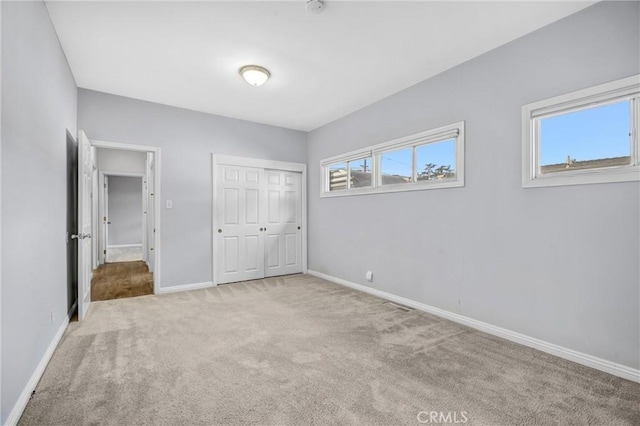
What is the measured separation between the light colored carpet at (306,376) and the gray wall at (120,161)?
4.25 meters

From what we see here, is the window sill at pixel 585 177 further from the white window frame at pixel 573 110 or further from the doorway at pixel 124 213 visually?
the doorway at pixel 124 213

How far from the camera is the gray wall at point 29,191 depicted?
1.63 metres

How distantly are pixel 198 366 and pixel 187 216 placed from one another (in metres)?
2.76

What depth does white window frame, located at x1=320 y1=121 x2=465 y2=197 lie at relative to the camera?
3.18 m

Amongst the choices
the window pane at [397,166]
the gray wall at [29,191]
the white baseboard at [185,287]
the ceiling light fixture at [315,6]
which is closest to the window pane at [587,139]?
the window pane at [397,166]

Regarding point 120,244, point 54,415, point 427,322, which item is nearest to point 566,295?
point 427,322

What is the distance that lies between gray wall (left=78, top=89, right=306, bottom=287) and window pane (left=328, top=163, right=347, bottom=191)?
1.51 metres

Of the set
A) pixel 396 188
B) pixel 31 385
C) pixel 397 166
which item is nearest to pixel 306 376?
pixel 31 385

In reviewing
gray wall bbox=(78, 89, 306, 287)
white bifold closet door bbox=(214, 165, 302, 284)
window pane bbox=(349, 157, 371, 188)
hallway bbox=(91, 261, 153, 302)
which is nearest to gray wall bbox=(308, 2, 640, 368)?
window pane bbox=(349, 157, 371, 188)

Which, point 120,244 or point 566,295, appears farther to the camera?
point 120,244

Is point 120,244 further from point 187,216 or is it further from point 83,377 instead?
point 83,377

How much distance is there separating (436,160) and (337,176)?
1.91m

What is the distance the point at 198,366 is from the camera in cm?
226

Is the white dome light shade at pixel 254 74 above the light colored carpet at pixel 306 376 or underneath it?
above
